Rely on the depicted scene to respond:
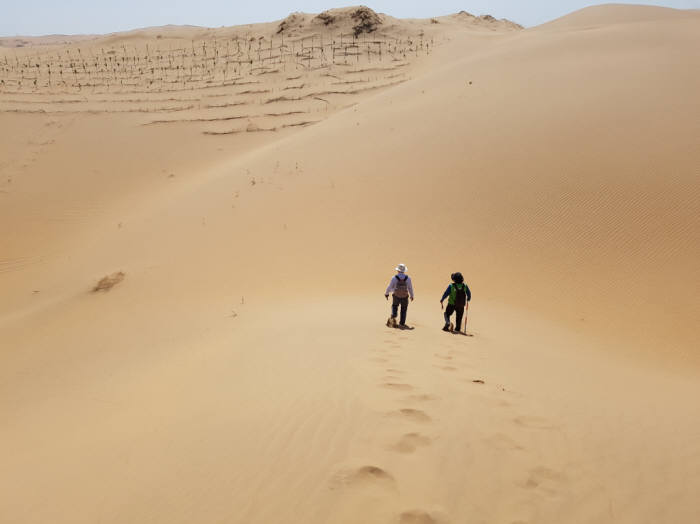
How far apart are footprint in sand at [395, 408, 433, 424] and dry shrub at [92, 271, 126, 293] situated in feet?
29.6

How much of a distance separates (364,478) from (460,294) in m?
4.47

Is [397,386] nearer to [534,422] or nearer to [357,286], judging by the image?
[534,422]

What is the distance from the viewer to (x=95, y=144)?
777 inches

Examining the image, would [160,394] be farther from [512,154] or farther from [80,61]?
[80,61]

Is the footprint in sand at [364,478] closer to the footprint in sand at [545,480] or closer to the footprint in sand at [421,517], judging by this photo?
the footprint in sand at [421,517]

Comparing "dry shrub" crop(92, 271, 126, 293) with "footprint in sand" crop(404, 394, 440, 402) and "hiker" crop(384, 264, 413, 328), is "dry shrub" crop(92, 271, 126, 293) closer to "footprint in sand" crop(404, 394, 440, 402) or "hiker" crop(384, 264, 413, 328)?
"hiker" crop(384, 264, 413, 328)

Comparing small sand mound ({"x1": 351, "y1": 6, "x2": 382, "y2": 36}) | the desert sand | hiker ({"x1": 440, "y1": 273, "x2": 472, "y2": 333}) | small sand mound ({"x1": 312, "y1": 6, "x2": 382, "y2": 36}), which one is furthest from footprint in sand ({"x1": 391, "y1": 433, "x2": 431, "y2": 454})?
small sand mound ({"x1": 312, "y1": 6, "x2": 382, "y2": 36})

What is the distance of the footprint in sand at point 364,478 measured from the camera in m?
2.59

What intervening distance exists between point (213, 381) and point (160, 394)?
60 centimetres

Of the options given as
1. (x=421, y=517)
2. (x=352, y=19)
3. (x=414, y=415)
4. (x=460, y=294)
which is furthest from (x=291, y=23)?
(x=421, y=517)

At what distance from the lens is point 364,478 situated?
264 cm

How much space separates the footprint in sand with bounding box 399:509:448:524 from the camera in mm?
2355

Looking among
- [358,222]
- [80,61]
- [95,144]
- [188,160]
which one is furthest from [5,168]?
[358,222]

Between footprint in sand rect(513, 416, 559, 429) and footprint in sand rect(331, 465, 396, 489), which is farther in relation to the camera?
footprint in sand rect(513, 416, 559, 429)
